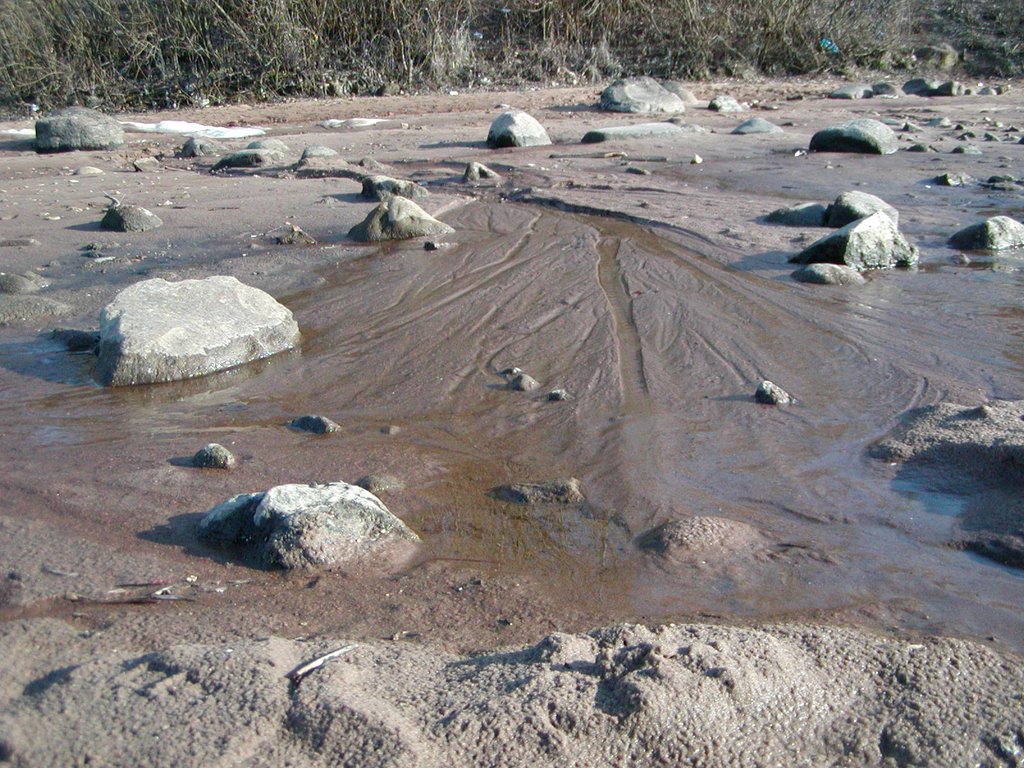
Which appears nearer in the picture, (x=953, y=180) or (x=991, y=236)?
(x=991, y=236)

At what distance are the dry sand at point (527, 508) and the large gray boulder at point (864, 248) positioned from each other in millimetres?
171

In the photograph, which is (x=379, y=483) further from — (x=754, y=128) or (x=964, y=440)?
(x=754, y=128)

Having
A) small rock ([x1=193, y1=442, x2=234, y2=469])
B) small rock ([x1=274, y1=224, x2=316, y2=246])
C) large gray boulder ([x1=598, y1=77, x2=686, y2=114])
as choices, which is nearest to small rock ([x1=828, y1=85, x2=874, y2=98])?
A: large gray boulder ([x1=598, y1=77, x2=686, y2=114])

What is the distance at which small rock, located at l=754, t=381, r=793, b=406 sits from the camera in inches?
151

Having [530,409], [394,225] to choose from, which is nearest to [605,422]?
[530,409]

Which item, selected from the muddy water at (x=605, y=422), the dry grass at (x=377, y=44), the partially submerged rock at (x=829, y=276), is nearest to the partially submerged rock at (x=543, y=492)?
the muddy water at (x=605, y=422)

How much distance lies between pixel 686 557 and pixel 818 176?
6.04 meters

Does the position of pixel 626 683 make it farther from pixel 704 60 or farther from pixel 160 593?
pixel 704 60

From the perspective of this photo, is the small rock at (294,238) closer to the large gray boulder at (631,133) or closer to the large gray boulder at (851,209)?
the large gray boulder at (851,209)

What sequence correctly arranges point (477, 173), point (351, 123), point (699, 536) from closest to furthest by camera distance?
point (699, 536) → point (477, 173) → point (351, 123)

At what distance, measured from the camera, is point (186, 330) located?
426 cm

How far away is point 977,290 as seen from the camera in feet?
17.2

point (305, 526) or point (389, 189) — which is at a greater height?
point (389, 189)

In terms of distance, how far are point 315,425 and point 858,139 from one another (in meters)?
6.83
